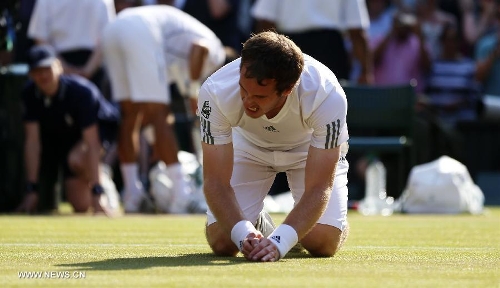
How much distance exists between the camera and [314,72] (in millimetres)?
5801

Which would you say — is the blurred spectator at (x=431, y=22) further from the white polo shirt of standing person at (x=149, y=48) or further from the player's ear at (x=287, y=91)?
the player's ear at (x=287, y=91)

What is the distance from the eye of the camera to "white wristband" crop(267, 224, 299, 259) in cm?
548

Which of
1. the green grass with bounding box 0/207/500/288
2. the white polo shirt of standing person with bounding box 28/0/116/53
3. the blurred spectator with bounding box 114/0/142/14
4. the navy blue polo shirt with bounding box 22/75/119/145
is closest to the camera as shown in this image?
the green grass with bounding box 0/207/500/288

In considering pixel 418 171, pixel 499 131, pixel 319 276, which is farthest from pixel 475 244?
pixel 499 131

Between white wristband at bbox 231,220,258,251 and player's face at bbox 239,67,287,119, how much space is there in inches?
21.7

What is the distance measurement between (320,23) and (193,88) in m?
1.64

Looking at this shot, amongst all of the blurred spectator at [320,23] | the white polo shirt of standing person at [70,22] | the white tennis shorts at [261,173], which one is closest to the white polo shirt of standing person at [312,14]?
the blurred spectator at [320,23]

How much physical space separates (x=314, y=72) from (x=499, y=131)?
8831 mm

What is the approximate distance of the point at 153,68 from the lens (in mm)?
11188

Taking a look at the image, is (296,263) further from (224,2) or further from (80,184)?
(224,2)

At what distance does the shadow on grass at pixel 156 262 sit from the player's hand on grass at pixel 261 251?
2.3 inches

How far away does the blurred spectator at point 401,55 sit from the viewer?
14.3 metres

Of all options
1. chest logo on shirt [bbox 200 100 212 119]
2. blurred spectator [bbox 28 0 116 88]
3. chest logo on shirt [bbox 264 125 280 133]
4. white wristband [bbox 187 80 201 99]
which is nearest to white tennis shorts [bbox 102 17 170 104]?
white wristband [bbox 187 80 201 99]

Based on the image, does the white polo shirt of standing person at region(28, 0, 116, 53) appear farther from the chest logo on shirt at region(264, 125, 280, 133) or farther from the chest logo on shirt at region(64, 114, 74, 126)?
the chest logo on shirt at region(264, 125, 280, 133)
